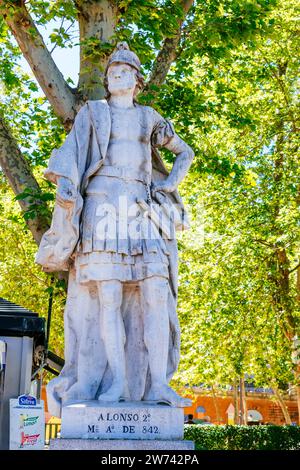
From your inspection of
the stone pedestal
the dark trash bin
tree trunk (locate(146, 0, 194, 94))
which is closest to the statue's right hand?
the stone pedestal

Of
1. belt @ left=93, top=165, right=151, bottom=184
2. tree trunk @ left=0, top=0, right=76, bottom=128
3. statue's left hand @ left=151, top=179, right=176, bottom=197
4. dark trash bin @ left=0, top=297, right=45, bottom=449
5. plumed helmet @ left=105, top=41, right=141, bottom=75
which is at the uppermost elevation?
tree trunk @ left=0, top=0, right=76, bottom=128

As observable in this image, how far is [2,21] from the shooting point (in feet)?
40.9

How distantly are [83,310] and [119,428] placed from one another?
1062 mm

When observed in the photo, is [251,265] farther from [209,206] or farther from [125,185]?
[125,185]

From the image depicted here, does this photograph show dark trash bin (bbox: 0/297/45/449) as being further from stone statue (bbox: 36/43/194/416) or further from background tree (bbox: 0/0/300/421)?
stone statue (bbox: 36/43/194/416)

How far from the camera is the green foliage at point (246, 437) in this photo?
73.4 feet

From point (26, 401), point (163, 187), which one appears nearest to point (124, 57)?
point (163, 187)

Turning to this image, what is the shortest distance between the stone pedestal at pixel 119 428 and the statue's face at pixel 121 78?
270 centimetres

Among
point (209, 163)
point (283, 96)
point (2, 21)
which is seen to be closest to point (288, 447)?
point (283, 96)

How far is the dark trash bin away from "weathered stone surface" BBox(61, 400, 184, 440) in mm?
5060

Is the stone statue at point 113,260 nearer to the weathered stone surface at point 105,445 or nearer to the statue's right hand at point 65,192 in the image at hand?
the statue's right hand at point 65,192

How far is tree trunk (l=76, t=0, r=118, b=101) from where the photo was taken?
11469 mm

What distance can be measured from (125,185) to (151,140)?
660 millimetres

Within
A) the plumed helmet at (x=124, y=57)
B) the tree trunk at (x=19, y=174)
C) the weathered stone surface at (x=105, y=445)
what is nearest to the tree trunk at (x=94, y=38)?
the tree trunk at (x=19, y=174)
